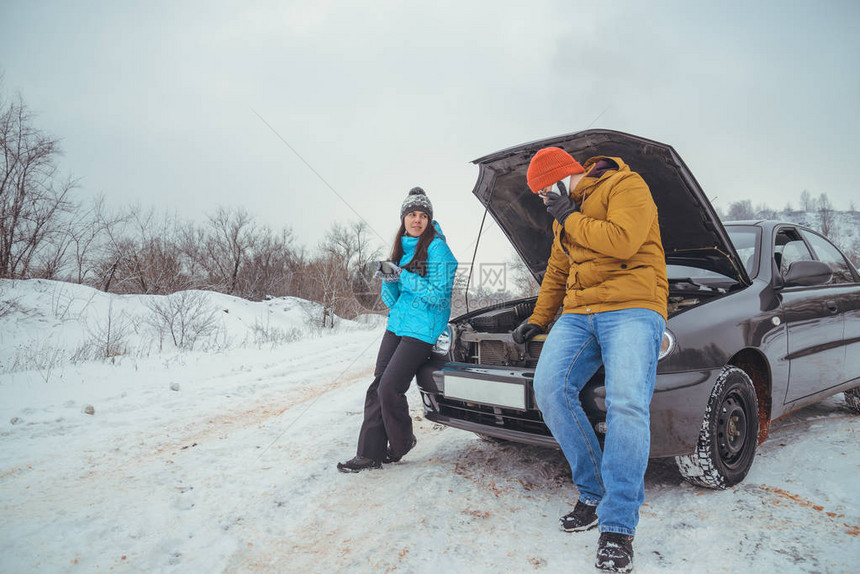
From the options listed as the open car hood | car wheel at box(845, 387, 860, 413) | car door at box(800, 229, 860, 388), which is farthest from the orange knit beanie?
car wheel at box(845, 387, 860, 413)

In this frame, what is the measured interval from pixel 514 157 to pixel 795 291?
2051 mm

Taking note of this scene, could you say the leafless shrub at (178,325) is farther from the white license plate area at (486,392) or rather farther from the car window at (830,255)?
the car window at (830,255)

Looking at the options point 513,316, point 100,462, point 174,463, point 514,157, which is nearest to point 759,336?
point 513,316

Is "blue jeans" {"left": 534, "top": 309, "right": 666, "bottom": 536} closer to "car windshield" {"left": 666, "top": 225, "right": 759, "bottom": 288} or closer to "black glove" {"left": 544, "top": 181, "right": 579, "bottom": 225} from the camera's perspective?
"black glove" {"left": 544, "top": 181, "right": 579, "bottom": 225}

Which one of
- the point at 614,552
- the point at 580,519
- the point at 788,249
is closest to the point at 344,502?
the point at 580,519

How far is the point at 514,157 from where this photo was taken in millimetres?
3035

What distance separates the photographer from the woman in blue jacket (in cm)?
289

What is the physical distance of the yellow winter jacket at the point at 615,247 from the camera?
2.04 m

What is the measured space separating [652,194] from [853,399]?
8.93 feet

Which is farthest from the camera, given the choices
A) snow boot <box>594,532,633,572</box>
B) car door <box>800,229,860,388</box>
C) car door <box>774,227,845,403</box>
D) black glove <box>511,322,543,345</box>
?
car door <box>800,229,860,388</box>

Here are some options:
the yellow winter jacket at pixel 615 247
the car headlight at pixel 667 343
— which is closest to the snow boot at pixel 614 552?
the car headlight at pixel 667 343

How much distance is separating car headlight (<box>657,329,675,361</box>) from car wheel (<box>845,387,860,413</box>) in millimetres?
2806

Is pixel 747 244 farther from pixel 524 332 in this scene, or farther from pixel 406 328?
pixel 406 328

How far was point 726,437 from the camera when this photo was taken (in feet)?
7.69
